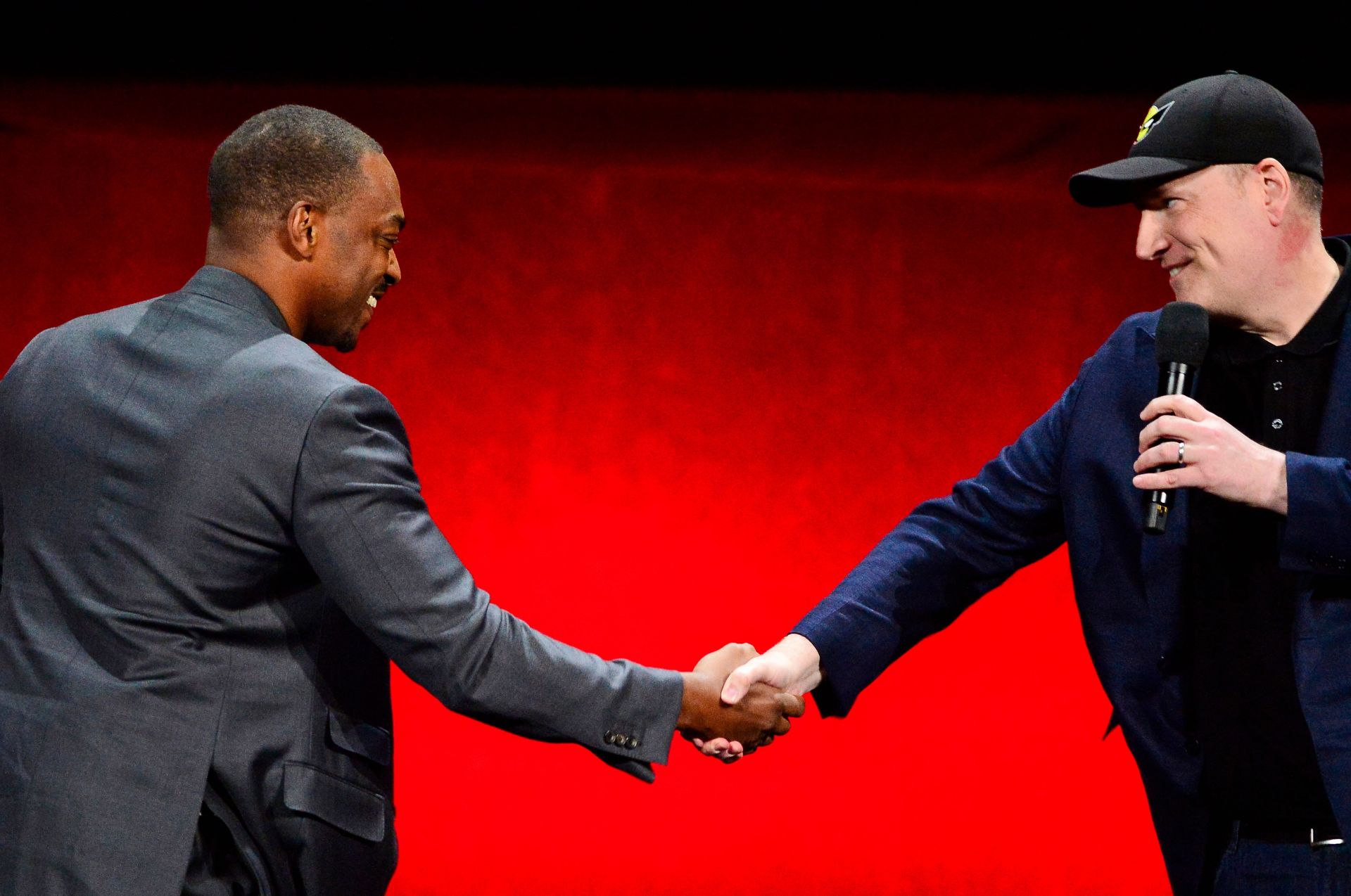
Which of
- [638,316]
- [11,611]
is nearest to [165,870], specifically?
[11,611]

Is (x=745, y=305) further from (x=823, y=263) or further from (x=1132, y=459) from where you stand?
(x=1132, y=459)

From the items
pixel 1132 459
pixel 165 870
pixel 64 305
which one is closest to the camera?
pixel 165 870

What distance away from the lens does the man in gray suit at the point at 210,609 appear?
4.69 feet

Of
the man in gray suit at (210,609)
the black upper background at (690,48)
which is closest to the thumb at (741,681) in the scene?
the man in gray suit at (210,609)

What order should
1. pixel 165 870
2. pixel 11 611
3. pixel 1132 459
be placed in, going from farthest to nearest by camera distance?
1. pixel 1132 459
2. pixel 11 611
3. pixel 165 870

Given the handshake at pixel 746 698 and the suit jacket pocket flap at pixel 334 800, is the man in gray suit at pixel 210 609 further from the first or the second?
the handshake at pixel 746 698

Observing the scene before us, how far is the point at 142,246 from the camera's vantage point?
3.48 metres

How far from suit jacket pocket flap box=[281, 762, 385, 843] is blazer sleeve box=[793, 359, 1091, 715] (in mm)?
775

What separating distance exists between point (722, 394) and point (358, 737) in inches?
82.4

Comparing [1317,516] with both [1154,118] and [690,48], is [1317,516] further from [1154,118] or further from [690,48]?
[690,48]

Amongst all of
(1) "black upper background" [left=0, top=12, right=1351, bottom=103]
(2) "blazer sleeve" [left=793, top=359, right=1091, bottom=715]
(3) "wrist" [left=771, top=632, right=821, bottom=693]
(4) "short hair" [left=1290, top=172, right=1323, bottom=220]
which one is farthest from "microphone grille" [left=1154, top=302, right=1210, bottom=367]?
(1) "black upper background" [left=0, top=12, right=1351, bottom=103]

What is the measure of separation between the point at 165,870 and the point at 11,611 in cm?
36

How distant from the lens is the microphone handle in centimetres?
153

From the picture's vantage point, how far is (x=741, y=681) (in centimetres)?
207
